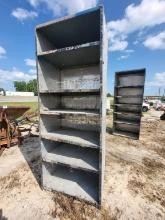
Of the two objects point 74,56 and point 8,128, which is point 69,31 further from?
point 8,128

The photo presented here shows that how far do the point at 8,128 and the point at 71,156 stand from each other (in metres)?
2.76

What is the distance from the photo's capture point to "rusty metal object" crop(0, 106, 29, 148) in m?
4.18

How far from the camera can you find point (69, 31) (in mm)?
2150

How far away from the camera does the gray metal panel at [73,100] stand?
198 centimetres

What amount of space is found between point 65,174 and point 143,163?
2074 millimetres

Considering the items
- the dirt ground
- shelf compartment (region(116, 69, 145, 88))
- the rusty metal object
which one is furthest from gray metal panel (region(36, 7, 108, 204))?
shelf compartment (region(116, 69, 145, 88))

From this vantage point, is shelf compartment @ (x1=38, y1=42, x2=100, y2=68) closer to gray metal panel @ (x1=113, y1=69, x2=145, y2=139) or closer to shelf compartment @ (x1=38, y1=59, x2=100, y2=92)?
shelf compartment @ (x1=38, y1=59, x2=100, y2=92)

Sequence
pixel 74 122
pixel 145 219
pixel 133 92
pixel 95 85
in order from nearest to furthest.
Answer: pixel 145 219, pixel 95 85, pixel 74 122, pixel 133 92

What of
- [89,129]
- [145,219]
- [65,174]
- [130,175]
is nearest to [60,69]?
[89,129]

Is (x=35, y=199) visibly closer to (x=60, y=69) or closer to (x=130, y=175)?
(x=130, y=175)

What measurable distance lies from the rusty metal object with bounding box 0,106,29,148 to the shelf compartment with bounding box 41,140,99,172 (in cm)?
228

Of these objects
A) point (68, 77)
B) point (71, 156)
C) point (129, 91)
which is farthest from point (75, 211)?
point (129, 91)

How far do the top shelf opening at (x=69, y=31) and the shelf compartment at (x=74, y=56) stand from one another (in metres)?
0.21

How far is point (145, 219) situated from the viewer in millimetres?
1981
